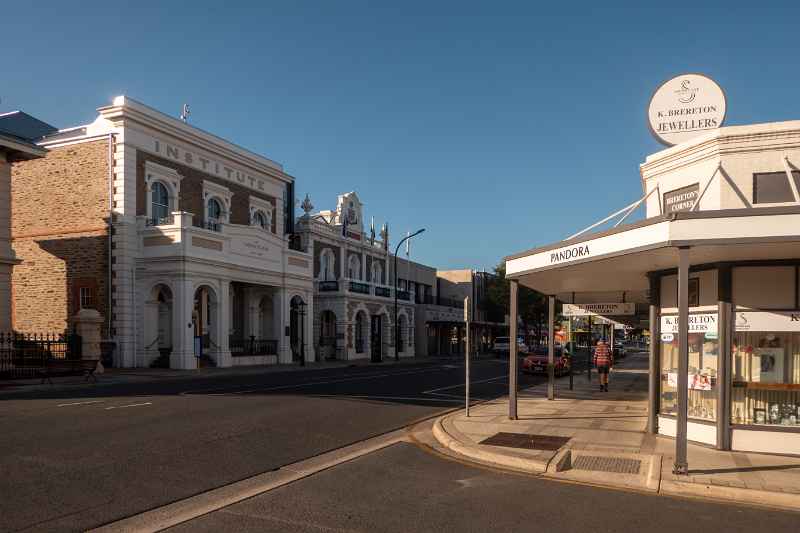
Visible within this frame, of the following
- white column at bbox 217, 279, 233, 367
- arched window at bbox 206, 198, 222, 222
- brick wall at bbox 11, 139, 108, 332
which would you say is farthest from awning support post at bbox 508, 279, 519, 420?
arched window at bbox 206, 198, 222, 222

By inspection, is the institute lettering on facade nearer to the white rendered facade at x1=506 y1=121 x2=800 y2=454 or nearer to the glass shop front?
the white rendered facade at x1=506 y1=121 x2=800 y2=454

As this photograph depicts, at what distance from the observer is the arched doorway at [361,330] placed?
49.4 m

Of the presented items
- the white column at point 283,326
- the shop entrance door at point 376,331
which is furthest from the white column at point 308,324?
the shop entrance door at point 376,331

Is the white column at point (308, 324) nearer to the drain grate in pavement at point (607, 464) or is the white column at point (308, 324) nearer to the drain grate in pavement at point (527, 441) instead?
the drain grate in pavement at point (527, 441)

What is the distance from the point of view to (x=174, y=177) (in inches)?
1351

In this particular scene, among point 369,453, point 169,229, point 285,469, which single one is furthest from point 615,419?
point 169,229

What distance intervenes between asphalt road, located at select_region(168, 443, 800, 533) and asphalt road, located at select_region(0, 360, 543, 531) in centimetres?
114

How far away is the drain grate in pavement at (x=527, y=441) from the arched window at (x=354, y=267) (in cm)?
4070

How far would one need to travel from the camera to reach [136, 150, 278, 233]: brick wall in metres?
32.2

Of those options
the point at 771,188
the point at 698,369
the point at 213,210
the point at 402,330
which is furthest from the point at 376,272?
the point at 771,188

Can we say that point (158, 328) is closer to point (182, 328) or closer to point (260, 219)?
point (182, 328)

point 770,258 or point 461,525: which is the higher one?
point 770,258

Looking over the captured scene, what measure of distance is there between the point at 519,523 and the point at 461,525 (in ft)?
1.92

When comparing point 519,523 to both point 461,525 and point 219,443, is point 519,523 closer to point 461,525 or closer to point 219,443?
point 461,525
